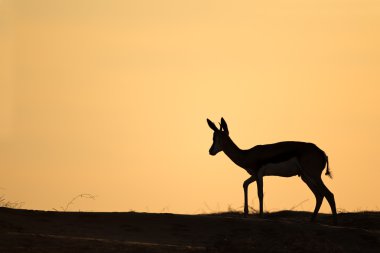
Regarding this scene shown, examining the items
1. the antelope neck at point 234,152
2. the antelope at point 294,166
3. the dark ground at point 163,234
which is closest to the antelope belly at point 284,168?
the antelope at point 294,166

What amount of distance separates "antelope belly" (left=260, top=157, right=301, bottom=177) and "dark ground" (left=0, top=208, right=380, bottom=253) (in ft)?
9.38

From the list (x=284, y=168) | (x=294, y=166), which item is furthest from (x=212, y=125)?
(x=294, y=166)

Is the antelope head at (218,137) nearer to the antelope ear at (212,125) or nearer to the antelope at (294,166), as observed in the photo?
the antelope ear at (212,125)

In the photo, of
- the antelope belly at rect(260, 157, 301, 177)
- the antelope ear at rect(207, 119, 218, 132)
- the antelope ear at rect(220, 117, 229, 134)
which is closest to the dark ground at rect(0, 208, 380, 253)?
the antelope belly at rect(260, 157, 301, 177)

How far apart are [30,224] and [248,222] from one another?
467 centimetres

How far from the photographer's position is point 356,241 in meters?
22.3

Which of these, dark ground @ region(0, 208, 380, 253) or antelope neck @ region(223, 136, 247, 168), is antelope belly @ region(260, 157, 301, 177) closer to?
antelope neck @ region(223, 136, 247, 168)

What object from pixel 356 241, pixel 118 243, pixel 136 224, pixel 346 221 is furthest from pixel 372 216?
pixel 118 243

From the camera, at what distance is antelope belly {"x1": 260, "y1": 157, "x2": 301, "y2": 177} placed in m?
26.2

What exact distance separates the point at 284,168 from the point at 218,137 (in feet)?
9.87

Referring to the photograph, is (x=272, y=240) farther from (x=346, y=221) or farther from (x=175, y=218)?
(x=346, y=221)

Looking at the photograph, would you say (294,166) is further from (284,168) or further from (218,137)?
(218,137)

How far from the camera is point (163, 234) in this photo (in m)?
22.0

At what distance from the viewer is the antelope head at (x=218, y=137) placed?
2864 centimetres
